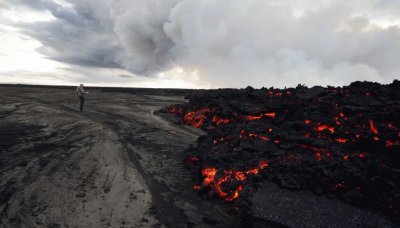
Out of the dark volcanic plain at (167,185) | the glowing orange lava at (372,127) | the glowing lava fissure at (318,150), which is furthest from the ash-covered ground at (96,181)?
the glowing orange lava at (372,127)

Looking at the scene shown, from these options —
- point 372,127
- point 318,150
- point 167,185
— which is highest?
point 372,127

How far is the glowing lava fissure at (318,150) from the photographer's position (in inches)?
288

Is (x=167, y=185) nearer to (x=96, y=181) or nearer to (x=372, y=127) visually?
(x=96, y=181)

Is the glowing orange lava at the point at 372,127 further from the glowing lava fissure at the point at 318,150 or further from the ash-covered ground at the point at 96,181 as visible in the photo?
the ash-covered ground at the point at 96,181

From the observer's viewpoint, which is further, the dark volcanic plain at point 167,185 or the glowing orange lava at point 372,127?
the glowing orange lava at point 372,127

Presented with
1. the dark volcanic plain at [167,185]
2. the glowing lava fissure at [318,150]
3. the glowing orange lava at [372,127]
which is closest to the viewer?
the dark volcanic plain at [167,185]

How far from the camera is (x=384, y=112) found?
905 cm

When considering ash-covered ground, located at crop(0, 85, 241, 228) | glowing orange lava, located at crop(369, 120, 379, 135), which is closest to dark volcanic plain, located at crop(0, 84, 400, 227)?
ash-covered ground, located at crop(0, 85, 241, 228)

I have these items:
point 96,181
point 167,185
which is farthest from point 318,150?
point 96,181

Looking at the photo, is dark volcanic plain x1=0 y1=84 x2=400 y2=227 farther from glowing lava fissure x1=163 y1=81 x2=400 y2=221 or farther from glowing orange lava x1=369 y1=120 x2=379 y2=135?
glowing orange lava x1=369 y1=120 x2=379 y2=135

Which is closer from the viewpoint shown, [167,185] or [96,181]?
[96,181]

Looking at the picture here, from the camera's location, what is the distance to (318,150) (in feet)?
27.6

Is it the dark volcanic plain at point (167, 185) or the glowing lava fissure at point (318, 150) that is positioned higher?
the glowing lava fissure at point (318, 150)

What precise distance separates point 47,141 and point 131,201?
6.90 meters
